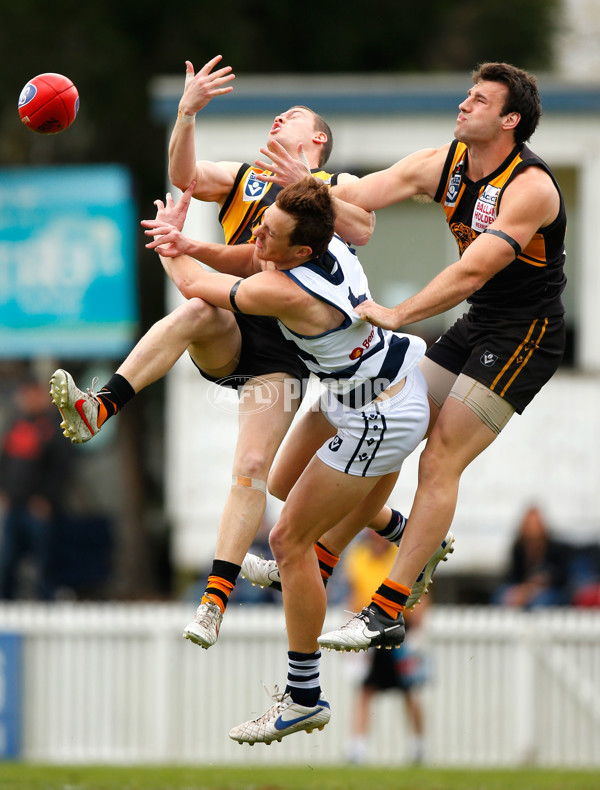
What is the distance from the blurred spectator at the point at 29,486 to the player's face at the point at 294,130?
310 inches

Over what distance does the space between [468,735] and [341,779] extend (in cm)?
250

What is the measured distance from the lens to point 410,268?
16.2 meters

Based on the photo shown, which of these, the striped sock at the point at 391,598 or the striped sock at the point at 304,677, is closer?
the striped sock at the point at 391,598

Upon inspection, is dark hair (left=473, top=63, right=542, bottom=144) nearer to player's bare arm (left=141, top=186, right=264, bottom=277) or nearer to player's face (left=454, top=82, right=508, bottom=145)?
player's face (left=454, top=82, right=508, bottom=145)

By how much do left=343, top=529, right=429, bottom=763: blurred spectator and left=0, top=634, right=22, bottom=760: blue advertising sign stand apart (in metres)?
3.13

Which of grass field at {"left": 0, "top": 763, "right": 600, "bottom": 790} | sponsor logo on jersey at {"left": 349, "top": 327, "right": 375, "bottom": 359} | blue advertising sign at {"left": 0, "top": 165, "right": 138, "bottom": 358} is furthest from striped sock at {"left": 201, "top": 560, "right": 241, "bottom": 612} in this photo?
blue advertising sign at {"left": 0, "top": 165, "right": 138, "bottom": 358}

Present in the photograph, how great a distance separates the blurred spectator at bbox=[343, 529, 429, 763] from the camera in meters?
12.0

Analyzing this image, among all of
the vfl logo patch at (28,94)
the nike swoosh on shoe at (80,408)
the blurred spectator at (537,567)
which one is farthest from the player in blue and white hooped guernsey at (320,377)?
the blurred spectator at (537,567)

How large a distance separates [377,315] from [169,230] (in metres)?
1.11

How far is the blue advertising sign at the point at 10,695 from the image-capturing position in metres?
12.6

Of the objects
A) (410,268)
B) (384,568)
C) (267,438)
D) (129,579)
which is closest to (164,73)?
(410,268)

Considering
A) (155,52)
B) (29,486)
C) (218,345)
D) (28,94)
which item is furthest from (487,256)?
(155,52)

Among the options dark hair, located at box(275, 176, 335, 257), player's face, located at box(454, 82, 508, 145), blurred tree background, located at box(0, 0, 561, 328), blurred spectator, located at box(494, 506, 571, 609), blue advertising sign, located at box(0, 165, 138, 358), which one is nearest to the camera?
dark hair, located at box(275, 176, 335, 257)

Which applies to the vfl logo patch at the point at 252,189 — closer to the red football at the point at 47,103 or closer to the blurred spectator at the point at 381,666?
the red football at the point at 47,103
